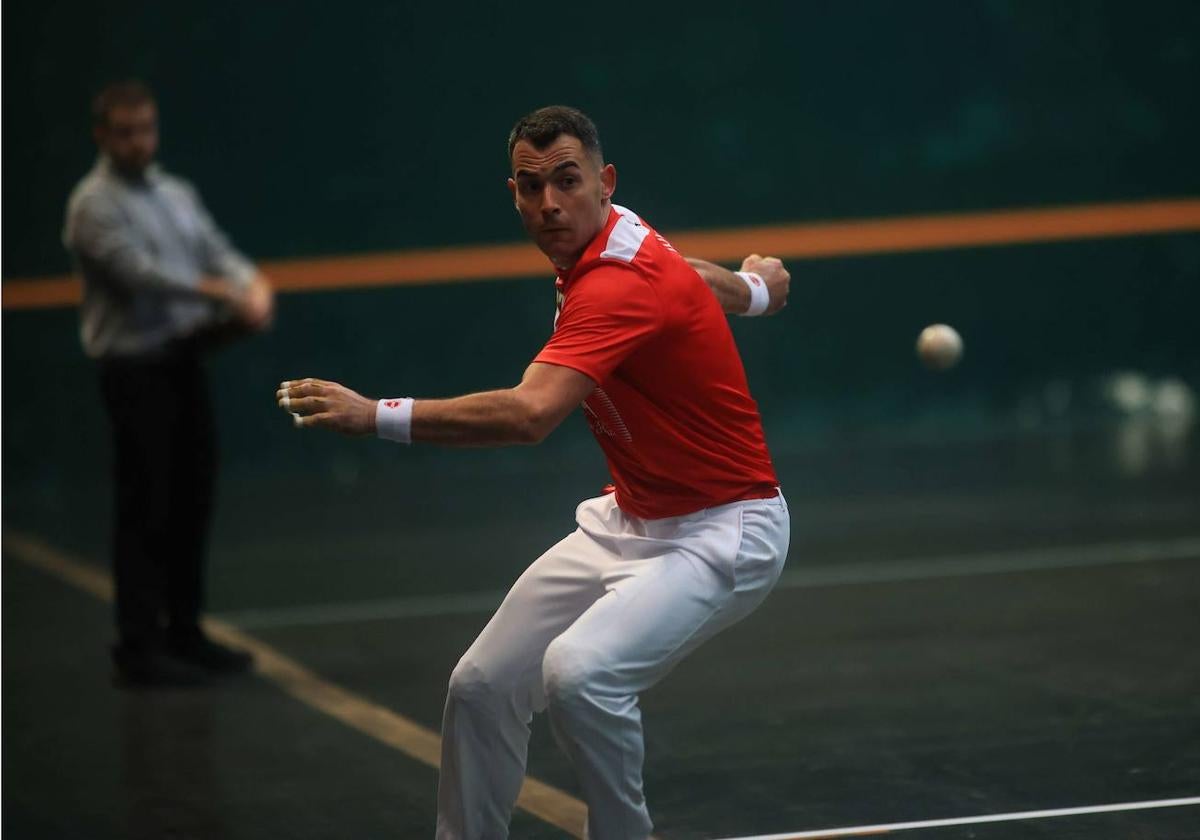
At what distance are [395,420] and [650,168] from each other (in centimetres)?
Answer: 873

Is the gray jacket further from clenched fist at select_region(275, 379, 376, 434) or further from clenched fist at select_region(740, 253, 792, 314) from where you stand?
clenched fist at select_region(275, 379, 376, 434)

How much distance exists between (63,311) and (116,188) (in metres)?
5.09

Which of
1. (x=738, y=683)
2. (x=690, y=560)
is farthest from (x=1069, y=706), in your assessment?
(x=690, y=560)

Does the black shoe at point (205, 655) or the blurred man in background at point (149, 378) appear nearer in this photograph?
the blurred man in background at point (149, 378)

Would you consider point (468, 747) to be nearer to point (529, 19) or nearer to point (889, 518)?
point (889, 518)

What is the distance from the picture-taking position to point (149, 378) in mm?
6961

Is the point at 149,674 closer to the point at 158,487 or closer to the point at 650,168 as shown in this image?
the point at 158,487

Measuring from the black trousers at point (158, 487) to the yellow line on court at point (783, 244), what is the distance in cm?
511

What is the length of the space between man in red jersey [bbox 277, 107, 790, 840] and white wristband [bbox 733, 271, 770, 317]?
18.8 inches

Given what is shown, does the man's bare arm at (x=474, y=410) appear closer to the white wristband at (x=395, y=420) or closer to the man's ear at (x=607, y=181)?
the white wristband at (x=395, y=420)

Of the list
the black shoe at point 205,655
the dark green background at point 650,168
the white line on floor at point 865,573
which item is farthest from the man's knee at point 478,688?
the dark green background at point 650,168

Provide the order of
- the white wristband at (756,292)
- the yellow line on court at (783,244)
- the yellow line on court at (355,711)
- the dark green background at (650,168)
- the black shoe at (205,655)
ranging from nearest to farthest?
the white wristband at (756,292) → the yellow line on court at (355,711) → the black shoe at (205,655) → the dark green background at (650,168) → the yellow line on court at (783,244)

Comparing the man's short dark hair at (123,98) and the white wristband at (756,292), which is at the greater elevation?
the man's short dark hair at (123,98)

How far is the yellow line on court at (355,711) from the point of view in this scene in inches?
207
